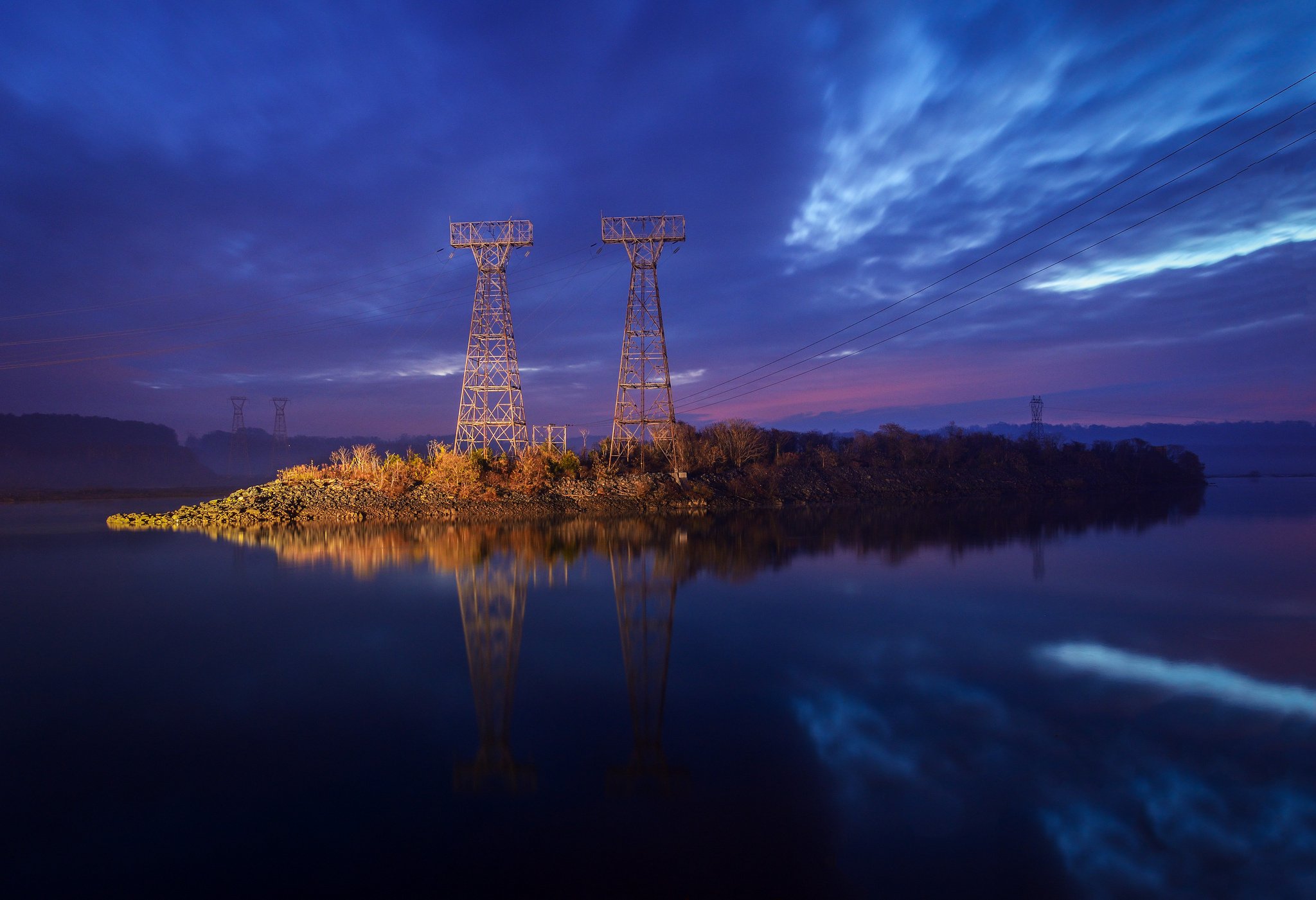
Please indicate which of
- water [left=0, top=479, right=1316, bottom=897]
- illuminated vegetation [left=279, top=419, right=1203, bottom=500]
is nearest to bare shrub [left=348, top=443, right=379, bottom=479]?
illuminated vegetation [left=279, top=419, right=1203, bottom=500]

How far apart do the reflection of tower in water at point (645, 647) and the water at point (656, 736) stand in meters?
0.05

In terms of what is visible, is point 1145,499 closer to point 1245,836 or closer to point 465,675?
point 1245,836

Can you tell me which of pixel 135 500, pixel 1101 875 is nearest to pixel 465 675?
pixel 1101 875

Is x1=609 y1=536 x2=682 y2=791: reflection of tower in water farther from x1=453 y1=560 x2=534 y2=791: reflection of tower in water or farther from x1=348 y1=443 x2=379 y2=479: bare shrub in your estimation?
x1=348 y1=443 x2=379 y2=479: bare shrub

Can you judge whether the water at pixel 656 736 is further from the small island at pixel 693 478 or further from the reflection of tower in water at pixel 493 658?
the small island at pixel 693 478

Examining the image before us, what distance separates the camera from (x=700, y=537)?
17766 mm

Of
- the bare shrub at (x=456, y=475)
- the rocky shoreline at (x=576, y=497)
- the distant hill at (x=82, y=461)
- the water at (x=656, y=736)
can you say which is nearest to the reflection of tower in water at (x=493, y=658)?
the water at (x=656, y=736)

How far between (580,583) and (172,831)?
→ 7.72m

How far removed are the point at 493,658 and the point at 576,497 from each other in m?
17.4

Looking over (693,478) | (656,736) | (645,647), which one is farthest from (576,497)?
(656,736)

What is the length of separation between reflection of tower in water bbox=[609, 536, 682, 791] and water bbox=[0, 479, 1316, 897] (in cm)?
5

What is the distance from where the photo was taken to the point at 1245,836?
12.9 ft

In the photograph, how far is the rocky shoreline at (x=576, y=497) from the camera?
2139cm

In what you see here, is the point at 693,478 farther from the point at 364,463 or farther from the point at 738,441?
the point at 364,463
